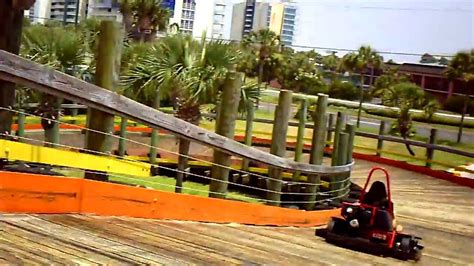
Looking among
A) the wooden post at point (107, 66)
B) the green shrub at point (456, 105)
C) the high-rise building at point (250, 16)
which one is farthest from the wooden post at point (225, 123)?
the high-rise building at point (250, 16)

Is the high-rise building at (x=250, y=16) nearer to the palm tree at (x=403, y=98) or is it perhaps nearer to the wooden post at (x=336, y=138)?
the palm tree at (x=403, y=98)

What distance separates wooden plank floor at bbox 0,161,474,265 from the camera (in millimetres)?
2607

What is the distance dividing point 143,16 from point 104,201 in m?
12.9

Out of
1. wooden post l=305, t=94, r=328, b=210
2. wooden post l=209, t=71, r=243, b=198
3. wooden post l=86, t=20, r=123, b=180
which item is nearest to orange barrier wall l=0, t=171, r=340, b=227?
wooden post l=209, t=71, r=243, b=198

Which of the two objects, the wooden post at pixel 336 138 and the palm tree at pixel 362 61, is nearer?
the wooden post at pixel 336 138

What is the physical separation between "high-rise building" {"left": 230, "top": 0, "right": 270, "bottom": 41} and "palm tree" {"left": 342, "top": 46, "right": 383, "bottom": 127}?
4.39m

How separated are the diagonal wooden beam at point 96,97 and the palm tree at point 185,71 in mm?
2756

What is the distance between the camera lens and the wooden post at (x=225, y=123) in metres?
4.67

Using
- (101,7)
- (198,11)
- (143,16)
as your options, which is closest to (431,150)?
(143,16)

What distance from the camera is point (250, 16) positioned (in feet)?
72.6

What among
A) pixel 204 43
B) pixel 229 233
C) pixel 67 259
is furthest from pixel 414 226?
pixel 67 259

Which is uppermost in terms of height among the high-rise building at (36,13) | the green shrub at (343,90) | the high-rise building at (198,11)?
the high-rise building at (198,11)

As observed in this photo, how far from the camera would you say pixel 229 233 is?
4.07m

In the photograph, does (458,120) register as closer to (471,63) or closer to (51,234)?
(471,63)
